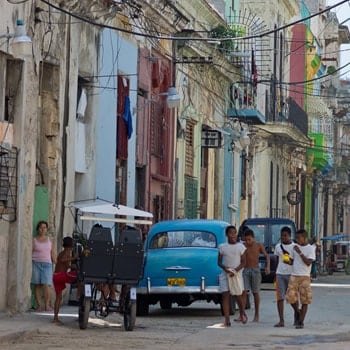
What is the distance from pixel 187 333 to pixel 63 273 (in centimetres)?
253

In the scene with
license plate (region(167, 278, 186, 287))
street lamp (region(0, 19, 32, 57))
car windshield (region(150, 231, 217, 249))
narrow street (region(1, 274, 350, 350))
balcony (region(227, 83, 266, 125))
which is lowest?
narrow street (region(1, 274, 350, 350))

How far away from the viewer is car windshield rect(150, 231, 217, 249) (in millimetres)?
25359

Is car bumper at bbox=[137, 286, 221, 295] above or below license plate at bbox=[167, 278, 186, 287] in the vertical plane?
below

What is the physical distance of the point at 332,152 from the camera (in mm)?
73375

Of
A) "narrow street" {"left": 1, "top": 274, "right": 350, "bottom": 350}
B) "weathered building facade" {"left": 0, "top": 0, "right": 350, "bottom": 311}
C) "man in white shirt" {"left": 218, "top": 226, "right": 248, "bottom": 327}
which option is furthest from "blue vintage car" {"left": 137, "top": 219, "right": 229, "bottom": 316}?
"weathered building facade" {"left": 0, "top": 0, "right": 350, "bottom": 311}

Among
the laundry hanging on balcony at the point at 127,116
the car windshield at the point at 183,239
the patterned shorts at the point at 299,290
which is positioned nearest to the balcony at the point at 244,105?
the laundry hanging on balcony at the point at 127,116

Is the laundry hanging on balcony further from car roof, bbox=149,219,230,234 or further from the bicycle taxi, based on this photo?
the bicycle taxi

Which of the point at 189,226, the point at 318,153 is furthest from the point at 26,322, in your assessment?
the point at 318,153

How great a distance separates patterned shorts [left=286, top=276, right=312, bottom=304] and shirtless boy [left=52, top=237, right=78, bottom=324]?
348 cm

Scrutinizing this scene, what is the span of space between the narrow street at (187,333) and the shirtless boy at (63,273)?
0.44m

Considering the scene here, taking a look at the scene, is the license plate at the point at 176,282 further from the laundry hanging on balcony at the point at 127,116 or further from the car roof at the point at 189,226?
the laundry hanging on balcony at the point at 127,116

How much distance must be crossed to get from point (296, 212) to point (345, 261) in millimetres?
6158

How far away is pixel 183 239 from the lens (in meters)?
25.5

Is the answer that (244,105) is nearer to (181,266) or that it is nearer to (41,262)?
(181,266)
